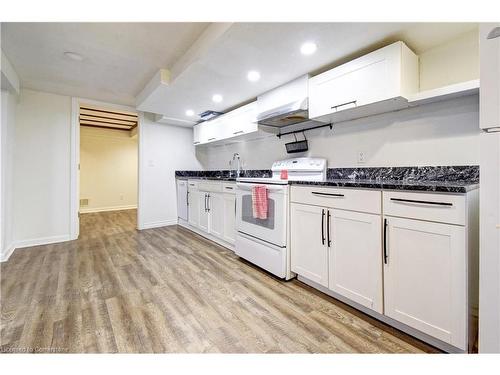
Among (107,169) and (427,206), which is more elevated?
(107,169)

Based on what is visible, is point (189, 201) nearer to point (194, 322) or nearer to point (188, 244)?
point (188, 244)

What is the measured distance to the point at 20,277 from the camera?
2014 mm

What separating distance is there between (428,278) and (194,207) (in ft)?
9.75

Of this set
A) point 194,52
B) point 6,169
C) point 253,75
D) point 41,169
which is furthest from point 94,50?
point 41,169

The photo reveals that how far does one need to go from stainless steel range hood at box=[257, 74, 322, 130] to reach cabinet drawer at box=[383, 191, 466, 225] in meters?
1.20

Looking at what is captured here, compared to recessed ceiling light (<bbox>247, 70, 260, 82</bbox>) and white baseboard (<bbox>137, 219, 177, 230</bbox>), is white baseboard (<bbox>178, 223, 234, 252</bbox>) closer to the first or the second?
white baseboard (<bbox>137, 219, 177, 230</bbox>)

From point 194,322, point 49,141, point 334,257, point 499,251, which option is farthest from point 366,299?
point 49,141

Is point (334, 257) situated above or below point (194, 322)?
above

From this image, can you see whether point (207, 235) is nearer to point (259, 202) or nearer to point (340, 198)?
point (259, 202)

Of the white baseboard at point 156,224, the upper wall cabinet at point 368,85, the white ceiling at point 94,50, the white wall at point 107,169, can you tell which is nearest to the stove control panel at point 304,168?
the upper wall cabinet at point 368,85

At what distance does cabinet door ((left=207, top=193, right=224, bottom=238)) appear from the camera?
2850mm

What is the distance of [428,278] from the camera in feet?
3.76
